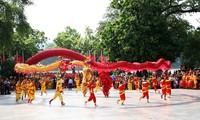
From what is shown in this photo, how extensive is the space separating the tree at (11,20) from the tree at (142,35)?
10.4m

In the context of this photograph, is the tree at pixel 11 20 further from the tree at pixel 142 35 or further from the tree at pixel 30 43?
the tree at pixel 30 43

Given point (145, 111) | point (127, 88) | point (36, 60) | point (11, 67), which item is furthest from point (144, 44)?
point (145, 111)

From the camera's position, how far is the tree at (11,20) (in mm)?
26562

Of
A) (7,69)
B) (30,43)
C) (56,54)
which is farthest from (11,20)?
(30,43)

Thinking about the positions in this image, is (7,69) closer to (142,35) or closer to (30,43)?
(142,35)

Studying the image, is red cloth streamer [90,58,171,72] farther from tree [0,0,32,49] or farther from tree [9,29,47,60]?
tree [9,29,47,60]

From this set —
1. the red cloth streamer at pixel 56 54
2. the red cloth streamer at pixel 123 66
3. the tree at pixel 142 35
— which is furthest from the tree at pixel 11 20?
the tree at pixel 142 35

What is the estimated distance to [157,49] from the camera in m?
34.0

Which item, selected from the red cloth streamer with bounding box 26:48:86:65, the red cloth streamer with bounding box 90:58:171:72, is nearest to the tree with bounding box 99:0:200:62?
the red cloth streamer with bounding box 26:48:86:65

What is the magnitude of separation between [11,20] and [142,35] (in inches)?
505

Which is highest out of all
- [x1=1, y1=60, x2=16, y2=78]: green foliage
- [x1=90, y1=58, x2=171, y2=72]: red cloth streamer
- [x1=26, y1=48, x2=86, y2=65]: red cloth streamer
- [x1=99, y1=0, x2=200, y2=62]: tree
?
[x1=99, y1=0, x2=200, y2=62]: tree

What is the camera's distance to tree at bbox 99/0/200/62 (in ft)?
111

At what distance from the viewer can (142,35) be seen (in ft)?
111

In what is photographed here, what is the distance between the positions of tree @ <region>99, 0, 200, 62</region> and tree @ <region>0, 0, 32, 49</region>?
34.1ft
